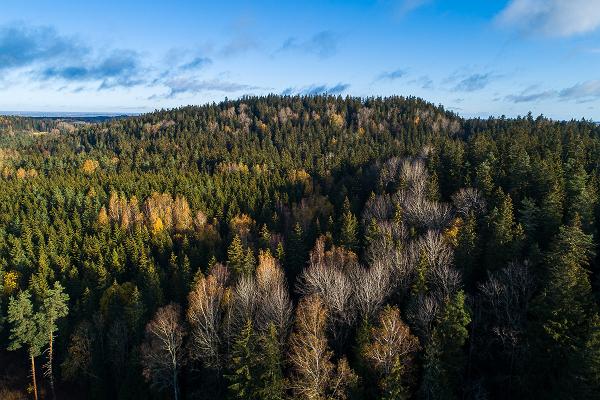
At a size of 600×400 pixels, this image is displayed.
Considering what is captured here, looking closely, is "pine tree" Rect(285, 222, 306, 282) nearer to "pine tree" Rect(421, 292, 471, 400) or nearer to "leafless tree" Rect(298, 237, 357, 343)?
"leafless tree" Rect(298, 237, 357, 343)

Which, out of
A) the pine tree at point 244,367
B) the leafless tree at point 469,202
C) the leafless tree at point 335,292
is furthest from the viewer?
the leafless tree at point 469,202

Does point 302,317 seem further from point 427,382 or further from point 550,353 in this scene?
point 550,353

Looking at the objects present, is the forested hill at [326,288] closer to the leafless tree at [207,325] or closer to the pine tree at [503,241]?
the pine tree at [503,241]

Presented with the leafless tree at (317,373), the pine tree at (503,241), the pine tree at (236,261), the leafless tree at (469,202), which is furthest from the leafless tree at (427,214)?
the leafless tree at (317,373)

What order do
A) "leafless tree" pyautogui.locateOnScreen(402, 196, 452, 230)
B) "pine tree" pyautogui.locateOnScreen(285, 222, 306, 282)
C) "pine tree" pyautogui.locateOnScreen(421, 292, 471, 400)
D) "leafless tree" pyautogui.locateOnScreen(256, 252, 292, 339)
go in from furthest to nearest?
"pine tree" pyautogui.locateOnScreen(285, 222, 306, 282)
"leafless tree" pyautogui.locateOnScreen(402, 196, 452, 230)
"leafless tree" pyautogui.locateOnScreen(256, 252, 292, 339)
"pine tree" pyautogui.locateOnScreen(421, 292, 471, 400)

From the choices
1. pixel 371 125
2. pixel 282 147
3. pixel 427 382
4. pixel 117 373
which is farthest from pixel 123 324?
pixel 371 125

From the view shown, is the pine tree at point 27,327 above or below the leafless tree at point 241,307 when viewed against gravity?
below

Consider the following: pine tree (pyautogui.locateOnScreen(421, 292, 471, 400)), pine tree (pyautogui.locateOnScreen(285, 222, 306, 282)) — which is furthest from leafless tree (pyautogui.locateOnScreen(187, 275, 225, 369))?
pine tree (pyautogui.locateOnScreen(421, 292, 471, 400))
